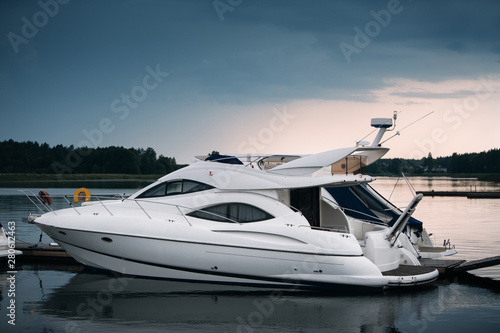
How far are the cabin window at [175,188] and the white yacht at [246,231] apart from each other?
0.09ft

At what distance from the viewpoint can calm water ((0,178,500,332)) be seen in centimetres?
1199

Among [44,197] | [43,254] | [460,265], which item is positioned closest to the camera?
[44,197]

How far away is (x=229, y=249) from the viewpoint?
13.9m

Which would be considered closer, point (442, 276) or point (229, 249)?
point (229, 249)

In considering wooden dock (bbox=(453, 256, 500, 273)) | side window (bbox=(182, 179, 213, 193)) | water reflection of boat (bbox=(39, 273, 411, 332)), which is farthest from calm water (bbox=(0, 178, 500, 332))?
side window (bbox=(182, 179, 213, 193))

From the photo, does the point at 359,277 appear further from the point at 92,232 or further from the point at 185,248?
the point at 92,232

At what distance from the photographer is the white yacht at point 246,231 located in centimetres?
1387

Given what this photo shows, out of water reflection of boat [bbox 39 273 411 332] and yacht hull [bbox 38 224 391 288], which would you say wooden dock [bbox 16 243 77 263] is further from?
yacht hull [bbox 38 224 391 288]

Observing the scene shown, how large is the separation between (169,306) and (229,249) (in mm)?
1956

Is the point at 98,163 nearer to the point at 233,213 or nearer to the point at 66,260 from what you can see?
the point at 66,260

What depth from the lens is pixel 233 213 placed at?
48.0 ft

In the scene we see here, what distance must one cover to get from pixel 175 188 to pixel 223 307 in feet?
12.5

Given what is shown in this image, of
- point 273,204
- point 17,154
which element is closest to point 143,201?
point 273,204

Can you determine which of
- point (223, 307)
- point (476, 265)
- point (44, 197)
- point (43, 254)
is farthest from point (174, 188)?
point (476, 265)
